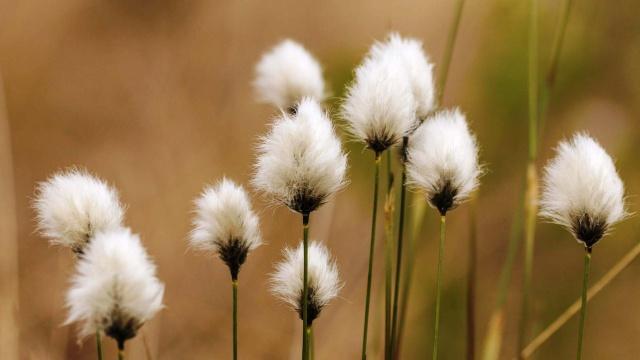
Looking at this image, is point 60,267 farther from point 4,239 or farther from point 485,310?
point 485,310

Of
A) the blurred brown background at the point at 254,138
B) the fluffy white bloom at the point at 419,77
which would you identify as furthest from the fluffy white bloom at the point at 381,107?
the blurred brown background at the point at 254,138

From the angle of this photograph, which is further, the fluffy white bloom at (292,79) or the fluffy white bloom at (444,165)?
the fluffy white bloom at (292,79)

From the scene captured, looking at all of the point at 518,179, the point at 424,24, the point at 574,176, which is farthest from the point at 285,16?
the point at 574,176

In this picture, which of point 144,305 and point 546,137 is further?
point 546,137

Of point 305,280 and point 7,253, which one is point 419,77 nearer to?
point 305,280

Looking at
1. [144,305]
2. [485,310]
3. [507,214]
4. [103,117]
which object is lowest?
[144,305]

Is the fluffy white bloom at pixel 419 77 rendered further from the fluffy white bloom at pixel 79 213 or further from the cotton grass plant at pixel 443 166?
the fluffy white bloom at pixel 79 213

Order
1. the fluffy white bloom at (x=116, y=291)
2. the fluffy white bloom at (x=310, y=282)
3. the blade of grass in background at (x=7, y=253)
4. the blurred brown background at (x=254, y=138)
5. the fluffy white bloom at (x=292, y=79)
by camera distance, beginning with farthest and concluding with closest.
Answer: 1. the blurred brown background at (x=254, y=138)
2. the blade of grass in background at (x=7, y=253)
3. the fluffy white bloom at (x=292, y=79)
4. the fluffy white bloom at (x=310, y=282)
5. the fluffy white bloom at (x=116, y=291)

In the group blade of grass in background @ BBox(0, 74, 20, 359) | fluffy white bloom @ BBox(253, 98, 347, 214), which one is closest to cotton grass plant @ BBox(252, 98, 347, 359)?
fluffy white bloom @ BBox(253, 98, 347, 214)
